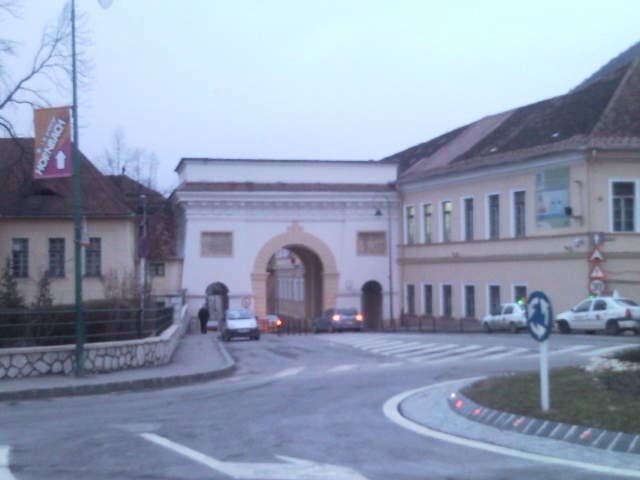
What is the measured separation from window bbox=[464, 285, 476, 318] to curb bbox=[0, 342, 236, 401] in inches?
1312

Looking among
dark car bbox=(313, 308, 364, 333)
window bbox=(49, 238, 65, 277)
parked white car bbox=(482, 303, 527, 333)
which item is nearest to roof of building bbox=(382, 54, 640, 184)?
parked white car bbox=(482, 303, 527, 333)

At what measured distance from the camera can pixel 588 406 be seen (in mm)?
12766

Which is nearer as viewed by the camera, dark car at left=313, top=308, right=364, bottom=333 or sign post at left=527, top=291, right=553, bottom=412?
sign post at left=527, top=291, right=553, bottom=412

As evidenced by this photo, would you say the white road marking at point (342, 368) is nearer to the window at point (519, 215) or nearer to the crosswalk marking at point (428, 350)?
the crosswalk marking at point (428, 350)

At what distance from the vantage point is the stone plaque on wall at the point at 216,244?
202ft

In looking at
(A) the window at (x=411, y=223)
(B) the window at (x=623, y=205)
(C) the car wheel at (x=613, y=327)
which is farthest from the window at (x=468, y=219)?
(C) the car wheel at (x=613, y=327)

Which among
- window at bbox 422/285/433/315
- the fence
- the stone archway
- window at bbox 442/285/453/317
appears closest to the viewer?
the fence

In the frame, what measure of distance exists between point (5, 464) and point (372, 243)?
2142 inches

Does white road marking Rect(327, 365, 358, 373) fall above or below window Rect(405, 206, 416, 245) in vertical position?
below

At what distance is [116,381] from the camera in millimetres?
20859

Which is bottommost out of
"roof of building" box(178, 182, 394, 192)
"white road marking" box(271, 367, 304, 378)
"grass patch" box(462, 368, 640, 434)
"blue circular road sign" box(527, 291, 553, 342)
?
"white road marking" box(271, 367, 304, 378)

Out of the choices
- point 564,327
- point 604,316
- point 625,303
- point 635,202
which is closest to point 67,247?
point 564,327

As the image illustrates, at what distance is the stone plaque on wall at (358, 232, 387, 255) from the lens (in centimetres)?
6450

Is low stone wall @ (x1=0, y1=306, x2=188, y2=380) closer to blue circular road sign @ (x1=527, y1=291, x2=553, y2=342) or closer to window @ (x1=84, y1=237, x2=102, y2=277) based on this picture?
blue circular road sign @ (x1=527, y1=291, x2=553, y2=342)
